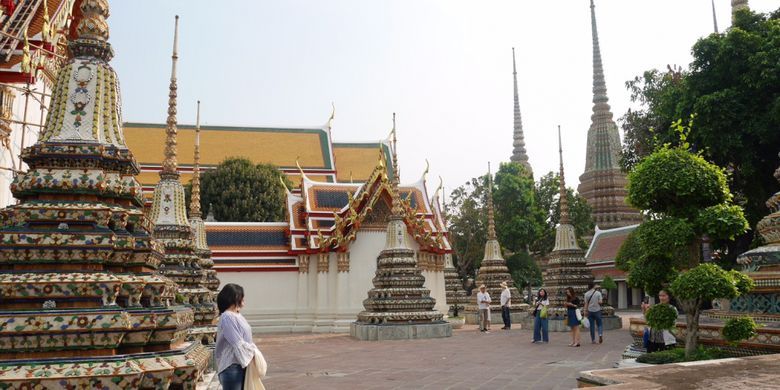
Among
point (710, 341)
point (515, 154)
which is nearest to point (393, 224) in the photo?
point (710, 341)

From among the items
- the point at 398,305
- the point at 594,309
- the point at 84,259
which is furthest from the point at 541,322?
the point at 84,259

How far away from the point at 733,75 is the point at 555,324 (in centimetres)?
881

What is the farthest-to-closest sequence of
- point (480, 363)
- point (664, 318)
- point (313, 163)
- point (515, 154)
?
point (515, 154)
point (313, 163)
point (480, 363)
point (664, 318)

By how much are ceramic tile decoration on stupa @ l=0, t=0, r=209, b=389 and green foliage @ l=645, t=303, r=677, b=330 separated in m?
5.51

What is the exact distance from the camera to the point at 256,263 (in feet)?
78.8

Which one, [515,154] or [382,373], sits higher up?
[515,154]

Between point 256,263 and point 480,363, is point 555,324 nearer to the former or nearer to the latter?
point 480,363

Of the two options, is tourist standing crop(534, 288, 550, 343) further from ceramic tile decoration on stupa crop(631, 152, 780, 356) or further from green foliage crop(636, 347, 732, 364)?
green foliage crop(636, 347, 732, 364)

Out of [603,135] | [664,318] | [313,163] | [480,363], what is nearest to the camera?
[664,318]

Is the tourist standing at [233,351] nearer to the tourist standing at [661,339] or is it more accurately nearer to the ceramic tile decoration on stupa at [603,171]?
the tourist standing at [661,339]

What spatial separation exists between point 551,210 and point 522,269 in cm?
513

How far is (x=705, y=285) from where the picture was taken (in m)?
7.25

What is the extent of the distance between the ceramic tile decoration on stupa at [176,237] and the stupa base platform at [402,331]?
776 cm

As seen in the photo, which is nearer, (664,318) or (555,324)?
(664,318)
